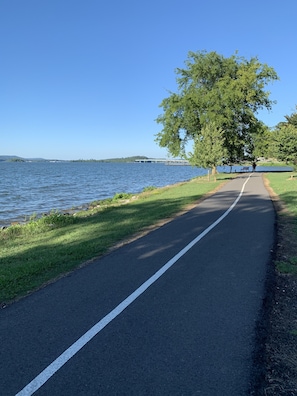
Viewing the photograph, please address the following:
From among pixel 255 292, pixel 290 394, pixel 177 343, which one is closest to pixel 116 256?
pixel 255 292

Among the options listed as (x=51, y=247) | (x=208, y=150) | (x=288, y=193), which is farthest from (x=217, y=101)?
(x=51, y=247)

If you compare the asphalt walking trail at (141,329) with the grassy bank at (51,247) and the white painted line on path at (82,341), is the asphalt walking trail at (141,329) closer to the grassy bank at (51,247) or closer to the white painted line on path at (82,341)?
the white painted line on path at (82,341)

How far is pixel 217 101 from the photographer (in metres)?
43.8

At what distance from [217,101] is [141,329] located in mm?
43033

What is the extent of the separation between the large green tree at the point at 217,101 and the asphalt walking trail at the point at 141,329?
38.5m

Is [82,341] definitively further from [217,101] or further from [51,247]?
[217,101]

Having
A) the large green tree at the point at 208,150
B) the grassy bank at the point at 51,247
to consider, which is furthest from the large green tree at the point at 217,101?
the grassy bank at the point at 51,247

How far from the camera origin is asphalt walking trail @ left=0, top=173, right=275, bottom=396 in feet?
10.2

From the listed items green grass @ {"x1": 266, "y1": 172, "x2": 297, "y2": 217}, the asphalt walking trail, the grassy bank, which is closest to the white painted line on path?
the asphalt walking trail

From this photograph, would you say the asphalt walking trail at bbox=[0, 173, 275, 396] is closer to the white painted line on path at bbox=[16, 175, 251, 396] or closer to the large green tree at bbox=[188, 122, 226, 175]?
the white painted line on path at bbox=[16, 175, 251, 396]

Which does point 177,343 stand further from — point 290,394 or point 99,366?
point 290,394

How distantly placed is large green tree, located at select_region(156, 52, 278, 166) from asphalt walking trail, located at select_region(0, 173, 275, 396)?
38.5 meters

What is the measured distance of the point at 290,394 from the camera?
9.56 ft

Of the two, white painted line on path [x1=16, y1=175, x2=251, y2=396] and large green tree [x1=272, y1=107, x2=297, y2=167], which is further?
large green tree [x1=272, y1=107, x2=297, y2=167]
